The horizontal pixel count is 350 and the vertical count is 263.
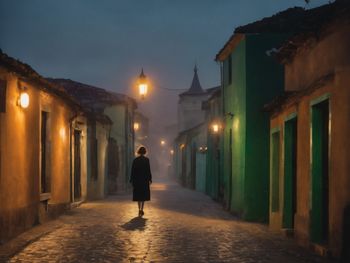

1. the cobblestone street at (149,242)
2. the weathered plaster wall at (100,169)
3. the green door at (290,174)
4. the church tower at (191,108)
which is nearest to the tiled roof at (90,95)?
the weathered plaster wall at (100,169)

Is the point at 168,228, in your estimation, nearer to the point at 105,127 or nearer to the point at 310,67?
the point at 310,67

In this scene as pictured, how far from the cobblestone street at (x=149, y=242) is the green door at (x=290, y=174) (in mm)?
588

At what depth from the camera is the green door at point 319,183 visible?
1014 centimetres

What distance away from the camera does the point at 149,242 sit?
34.0ft

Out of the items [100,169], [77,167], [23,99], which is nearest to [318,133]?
[23,99]

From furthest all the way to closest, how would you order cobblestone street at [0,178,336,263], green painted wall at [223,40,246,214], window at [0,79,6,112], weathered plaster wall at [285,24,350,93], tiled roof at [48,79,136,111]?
1. tiled roof at [48,79,136,111]
2. green painted wall at [223,40,246,214]
3. window at [0,79,6,112]
4. weathered plaster wall at [285,24,350,93]
5. cobblestone street at [0,178,336,263]

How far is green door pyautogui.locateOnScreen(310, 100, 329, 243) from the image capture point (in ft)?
33.3

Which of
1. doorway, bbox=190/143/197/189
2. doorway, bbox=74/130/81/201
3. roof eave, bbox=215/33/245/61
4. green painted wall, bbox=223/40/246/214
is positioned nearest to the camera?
green painted wall, bbox=223/40/246/214

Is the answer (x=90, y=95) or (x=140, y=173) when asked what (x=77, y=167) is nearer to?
(x=140, y=173)

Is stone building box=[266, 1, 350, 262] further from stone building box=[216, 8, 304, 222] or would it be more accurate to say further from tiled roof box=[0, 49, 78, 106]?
tiled roof box=[0, 49, 78, 106]

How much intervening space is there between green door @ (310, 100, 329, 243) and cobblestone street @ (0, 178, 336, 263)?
52 centimetres

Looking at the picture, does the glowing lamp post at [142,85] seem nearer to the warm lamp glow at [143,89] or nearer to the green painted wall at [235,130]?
the warm lamp glow at [143,89]

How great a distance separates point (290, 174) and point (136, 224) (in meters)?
3.92

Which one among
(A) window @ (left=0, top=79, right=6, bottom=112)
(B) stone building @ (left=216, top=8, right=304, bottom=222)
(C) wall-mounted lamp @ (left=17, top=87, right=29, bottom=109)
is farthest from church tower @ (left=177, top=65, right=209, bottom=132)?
(A) window @ (left=0, top=79, right=6, bottom=112)
